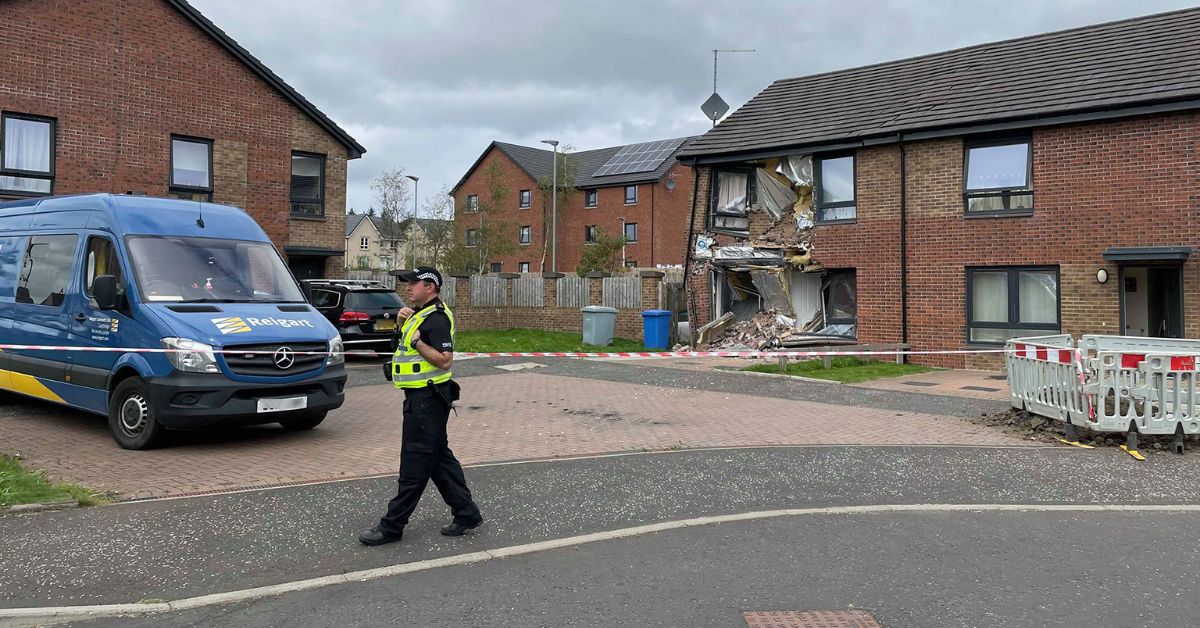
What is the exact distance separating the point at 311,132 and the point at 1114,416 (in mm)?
18579

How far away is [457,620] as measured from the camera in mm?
3932

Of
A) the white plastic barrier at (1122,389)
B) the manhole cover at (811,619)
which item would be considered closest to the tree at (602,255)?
the white plastic barrier at (1122,389)

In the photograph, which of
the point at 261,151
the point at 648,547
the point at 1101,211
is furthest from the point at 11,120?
the point at 1101,211

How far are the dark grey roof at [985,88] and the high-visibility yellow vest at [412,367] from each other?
14.4 meters

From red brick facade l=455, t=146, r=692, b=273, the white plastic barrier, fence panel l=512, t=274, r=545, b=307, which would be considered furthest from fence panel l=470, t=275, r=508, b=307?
red brick facade l=455, t=146, r=692, b=273

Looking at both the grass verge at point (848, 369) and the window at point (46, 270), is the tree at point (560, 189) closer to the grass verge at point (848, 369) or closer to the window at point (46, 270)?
the grass verge at point (848, 369)

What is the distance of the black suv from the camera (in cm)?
1608

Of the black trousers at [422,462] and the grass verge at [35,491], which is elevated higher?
the black trousers at [422,462]

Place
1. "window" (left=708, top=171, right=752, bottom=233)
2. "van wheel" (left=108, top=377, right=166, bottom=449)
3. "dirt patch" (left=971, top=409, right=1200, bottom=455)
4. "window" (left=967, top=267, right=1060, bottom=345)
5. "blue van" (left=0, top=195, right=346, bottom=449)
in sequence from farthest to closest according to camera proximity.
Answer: "window" (left=708, top=171, right=752, bottom=233) → "window" (left=967, top=267, right=1060, bottom=345) → "dirt patch" (left=971, top=409, right=1200, bottom=455) → "van wheel" (left=108, top=377, right=166, bottom=449) → "blue van" (left=0, top=195, right=346, bottom=449)

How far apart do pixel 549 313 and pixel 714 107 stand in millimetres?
8414

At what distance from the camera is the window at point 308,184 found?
20562mm

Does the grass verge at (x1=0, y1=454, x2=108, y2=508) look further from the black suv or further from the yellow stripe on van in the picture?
the black suv

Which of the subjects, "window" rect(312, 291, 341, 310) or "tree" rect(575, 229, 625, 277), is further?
"tree" rect(575, 229, 625, 277)

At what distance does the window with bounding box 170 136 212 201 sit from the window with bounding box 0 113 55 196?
236cm
